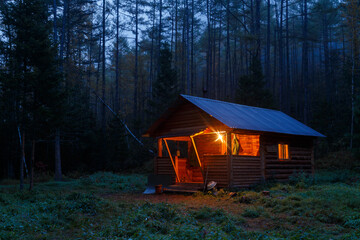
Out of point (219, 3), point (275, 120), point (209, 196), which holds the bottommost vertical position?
point (209, 196)

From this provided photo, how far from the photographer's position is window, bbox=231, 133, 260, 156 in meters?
16.4

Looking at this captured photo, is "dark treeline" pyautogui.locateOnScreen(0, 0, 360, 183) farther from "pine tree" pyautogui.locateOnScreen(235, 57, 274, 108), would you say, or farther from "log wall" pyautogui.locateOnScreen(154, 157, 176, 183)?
"log wall" pyautogui.locateOnScreen(154, 157, 176, 183)

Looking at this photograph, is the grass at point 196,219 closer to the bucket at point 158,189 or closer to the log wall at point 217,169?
the log wall at point 217,169

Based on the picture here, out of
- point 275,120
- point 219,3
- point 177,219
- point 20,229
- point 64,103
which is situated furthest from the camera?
point 219,3

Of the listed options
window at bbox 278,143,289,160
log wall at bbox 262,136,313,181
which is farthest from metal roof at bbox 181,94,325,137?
window at bbox 278,143,289,160

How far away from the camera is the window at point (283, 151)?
17328 millimetres

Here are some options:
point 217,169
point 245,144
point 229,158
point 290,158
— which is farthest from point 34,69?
point 290,158

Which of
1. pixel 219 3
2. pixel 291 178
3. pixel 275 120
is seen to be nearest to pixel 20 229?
pixel 291 178

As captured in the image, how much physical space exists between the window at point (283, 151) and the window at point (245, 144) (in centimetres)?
145

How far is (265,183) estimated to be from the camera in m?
15.7

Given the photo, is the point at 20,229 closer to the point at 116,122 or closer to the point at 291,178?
the point at 291,178

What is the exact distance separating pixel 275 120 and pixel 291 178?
12.0 ft

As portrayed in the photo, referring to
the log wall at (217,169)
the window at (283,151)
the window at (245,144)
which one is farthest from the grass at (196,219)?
the window at (283,151)

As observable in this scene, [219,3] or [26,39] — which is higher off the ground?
[219,3]
